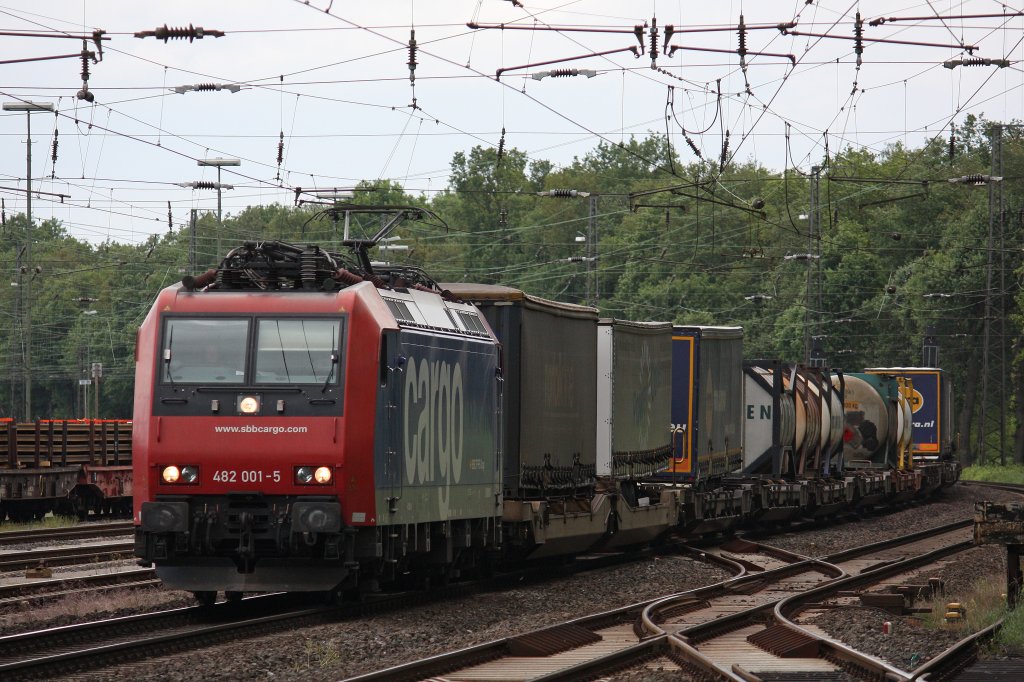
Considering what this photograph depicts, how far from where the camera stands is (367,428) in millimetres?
Result: 14297

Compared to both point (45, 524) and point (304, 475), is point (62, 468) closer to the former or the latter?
point (45, 524)

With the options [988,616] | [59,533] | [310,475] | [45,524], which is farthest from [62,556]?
[988,616]

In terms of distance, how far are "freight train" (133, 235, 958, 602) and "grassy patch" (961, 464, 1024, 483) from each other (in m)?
41.8

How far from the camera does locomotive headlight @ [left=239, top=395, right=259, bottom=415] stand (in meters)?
14.4

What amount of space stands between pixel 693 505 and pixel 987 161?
193ft

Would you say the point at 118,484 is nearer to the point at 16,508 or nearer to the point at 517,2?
the point at 16,508

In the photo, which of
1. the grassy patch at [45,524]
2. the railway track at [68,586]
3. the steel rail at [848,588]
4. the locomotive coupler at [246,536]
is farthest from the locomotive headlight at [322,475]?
the grassy patch at [45,524]

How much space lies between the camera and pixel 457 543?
55.8ft

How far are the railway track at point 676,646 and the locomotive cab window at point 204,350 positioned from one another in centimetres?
374

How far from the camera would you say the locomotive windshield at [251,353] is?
47.5 feet

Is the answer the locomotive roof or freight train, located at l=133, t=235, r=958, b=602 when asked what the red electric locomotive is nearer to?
freight train, located at l=133, t=235, r=958, b=602

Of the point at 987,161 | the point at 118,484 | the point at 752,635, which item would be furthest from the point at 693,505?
the point at 987,161

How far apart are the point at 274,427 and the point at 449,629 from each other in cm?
242

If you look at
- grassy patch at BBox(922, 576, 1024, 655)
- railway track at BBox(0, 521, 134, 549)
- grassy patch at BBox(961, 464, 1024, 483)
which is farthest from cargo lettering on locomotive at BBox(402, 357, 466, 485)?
grassy patch at BBox(961, 464, 1024, 483)
